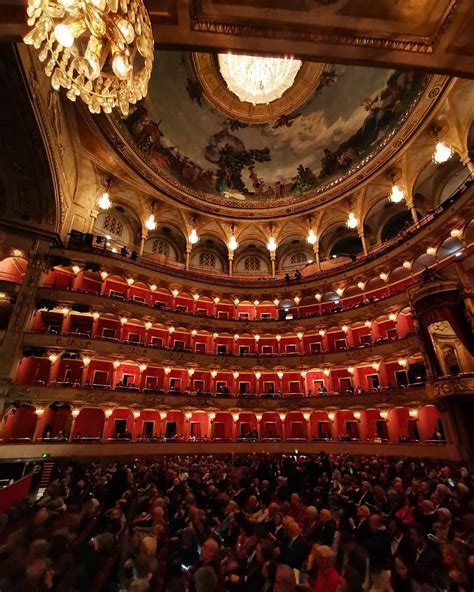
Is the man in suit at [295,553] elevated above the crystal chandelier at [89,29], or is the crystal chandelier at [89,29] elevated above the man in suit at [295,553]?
the crystal chandelier at [89,29]

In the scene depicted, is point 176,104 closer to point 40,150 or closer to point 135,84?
point 40,150

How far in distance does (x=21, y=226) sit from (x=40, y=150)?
500cm

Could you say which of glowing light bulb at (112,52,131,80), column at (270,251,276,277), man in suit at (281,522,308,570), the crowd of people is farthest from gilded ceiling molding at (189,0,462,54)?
column at (270,251,276,277)

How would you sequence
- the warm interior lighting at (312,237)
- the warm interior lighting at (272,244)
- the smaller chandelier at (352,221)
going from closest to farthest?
1. the smaller chandelier at (352,221)
2. the warm interior lighting at (312,237)
3. the warm interior lighting at (272,244)

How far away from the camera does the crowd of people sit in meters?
3.53

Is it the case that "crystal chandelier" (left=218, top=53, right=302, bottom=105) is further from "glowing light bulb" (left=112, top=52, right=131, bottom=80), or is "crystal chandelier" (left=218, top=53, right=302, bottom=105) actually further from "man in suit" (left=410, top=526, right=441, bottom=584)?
"man in suit" (left=410, top=526, right=441, bottom=584)

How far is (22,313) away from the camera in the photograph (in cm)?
1705

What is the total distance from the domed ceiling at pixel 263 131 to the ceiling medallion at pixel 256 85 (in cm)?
8

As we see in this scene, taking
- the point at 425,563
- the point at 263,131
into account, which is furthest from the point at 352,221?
the point at 425,563

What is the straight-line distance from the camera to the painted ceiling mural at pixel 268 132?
2039 cm

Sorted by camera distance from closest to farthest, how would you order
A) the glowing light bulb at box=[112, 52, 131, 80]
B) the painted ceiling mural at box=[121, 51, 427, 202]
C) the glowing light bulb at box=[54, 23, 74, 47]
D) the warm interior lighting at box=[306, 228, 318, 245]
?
the glowing light bulb at box=[54, 23, 74, 47] → the glowing light bulb at box=[112, 52, 131, 80] → the painted ceiling mural at box=[121, 51, 427, 202] → the warm interior lighting at box=[306, 228, 318, 245]

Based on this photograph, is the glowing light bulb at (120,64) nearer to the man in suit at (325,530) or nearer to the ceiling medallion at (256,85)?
the man in suit at (325,530)

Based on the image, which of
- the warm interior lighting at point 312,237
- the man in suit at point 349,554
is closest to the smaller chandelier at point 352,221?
the warm interior lighting at point 312,237

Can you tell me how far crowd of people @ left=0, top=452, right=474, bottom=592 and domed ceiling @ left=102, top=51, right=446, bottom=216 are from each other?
2052cm
